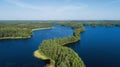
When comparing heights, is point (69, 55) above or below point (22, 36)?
above

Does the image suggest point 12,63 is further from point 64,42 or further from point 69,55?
point 64,42

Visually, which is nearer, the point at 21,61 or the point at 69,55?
the point at 69,55

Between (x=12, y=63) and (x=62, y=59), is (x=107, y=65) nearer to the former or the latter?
(x=62, y=59)

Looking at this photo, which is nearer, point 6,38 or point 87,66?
point 87,66

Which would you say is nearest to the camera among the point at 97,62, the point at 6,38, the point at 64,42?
the point at 97,62

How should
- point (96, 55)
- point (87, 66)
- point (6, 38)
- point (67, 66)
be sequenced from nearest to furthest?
1. point (67, 66)
2. point (87, 66)
3. point (96, 55)
4. point (6, 38)

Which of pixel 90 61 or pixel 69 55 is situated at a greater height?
pixel 69 55

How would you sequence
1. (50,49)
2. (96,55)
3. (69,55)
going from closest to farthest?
(69,55), (50,49), (96,55)

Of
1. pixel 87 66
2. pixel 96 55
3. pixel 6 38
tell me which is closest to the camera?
pixel 87 66

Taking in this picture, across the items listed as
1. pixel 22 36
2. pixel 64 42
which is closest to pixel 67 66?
pixel 64 42

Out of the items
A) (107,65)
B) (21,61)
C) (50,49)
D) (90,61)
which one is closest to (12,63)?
(21,61)
